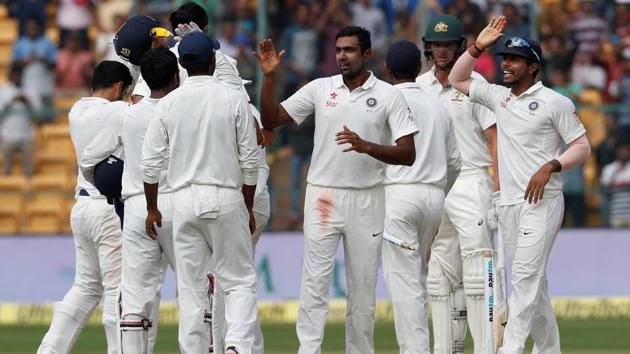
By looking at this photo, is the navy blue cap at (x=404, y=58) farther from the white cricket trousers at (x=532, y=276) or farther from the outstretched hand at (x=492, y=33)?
the white cricket trousers at (x=532, y=276)

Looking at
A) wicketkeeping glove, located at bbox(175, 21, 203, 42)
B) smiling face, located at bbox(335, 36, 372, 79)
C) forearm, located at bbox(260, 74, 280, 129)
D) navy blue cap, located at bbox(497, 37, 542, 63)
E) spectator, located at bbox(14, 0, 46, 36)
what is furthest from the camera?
spectator, located at bbox(14, 0, 46, 36)

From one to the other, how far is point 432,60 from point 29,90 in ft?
22.6

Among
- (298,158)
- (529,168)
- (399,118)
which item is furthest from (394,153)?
(298,158)

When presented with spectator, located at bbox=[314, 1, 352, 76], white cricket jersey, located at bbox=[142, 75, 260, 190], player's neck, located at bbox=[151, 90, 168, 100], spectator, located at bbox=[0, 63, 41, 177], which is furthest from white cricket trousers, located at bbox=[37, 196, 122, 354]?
spectator, located at bbox=[314, 1, 352, 76]

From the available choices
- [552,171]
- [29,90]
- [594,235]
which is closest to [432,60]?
[552,171]

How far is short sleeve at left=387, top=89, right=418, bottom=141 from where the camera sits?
365 inches

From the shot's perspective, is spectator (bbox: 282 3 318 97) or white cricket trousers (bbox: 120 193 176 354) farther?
spectator (bbox: 282 3 318 97)

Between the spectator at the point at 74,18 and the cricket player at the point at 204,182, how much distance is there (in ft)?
27.8

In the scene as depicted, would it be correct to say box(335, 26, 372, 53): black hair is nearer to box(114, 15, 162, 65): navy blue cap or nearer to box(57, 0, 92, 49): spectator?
box(114, 15, 162, 65): navy blue cap

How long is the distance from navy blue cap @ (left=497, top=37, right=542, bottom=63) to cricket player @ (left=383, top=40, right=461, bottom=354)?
594 mm

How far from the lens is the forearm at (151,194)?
888cm

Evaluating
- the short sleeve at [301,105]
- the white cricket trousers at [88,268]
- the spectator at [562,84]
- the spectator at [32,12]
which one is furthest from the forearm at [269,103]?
the spectator at [32,12]

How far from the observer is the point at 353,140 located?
8.93 m

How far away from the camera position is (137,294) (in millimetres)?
9203
